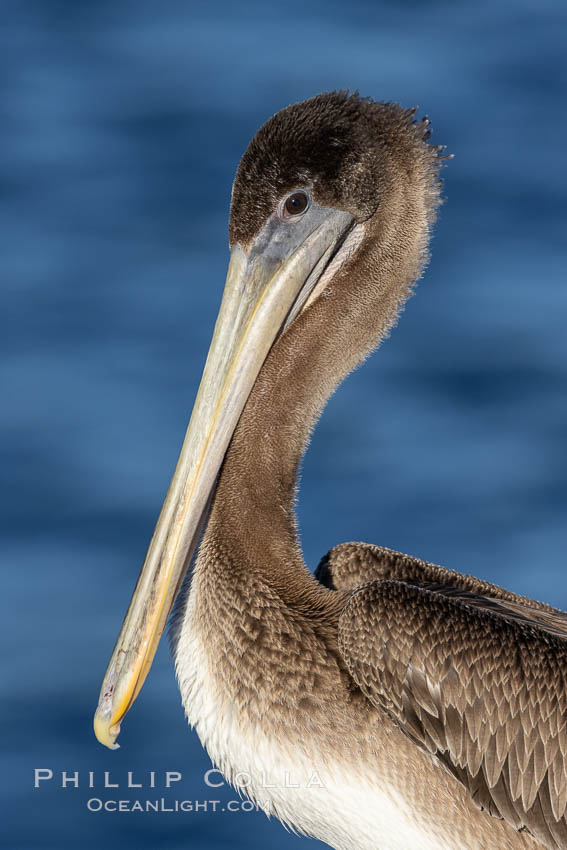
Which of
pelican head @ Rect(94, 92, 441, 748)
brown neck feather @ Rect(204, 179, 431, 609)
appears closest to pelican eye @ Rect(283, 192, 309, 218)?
pelican head @ Rect(94, 92, 441, 748)

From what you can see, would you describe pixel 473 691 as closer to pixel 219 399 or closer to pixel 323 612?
pixel 323 612

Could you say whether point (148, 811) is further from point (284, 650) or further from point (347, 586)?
point (284, 650)

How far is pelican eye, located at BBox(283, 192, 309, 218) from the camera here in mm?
3570

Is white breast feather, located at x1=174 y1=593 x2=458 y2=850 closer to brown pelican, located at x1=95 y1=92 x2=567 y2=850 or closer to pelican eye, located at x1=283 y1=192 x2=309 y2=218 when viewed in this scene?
brown pelican, located at x1=95 y1=92 x2=567 y2=850

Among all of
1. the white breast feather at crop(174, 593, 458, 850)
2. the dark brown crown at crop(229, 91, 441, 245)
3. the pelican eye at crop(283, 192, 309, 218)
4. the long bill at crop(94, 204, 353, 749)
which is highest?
the dark brown crown at crop(229, 91, 441, 245)

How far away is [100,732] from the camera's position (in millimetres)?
3467

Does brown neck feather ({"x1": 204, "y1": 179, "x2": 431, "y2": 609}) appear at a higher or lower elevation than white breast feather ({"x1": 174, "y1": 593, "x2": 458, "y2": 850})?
higher

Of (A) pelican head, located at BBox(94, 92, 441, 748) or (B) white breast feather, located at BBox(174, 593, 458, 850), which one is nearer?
(B) white breast feather, located at BBox(174, 593, 458, 850)

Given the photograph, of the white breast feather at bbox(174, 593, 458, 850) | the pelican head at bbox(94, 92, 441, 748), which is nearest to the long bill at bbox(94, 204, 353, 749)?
the pelican head at bbox(94, 92, 441, 748)

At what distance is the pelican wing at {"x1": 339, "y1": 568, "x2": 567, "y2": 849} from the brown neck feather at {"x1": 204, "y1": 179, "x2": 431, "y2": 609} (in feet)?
0.82

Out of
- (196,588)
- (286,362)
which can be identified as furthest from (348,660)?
(286,362)

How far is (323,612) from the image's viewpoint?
3.48 metres

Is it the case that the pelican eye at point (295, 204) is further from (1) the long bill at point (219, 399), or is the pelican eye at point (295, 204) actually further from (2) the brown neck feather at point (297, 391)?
(2) the brown neck feather at point (297, 391)

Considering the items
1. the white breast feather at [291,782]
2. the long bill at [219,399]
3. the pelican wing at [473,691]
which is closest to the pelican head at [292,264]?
the long bill at [219,399]
